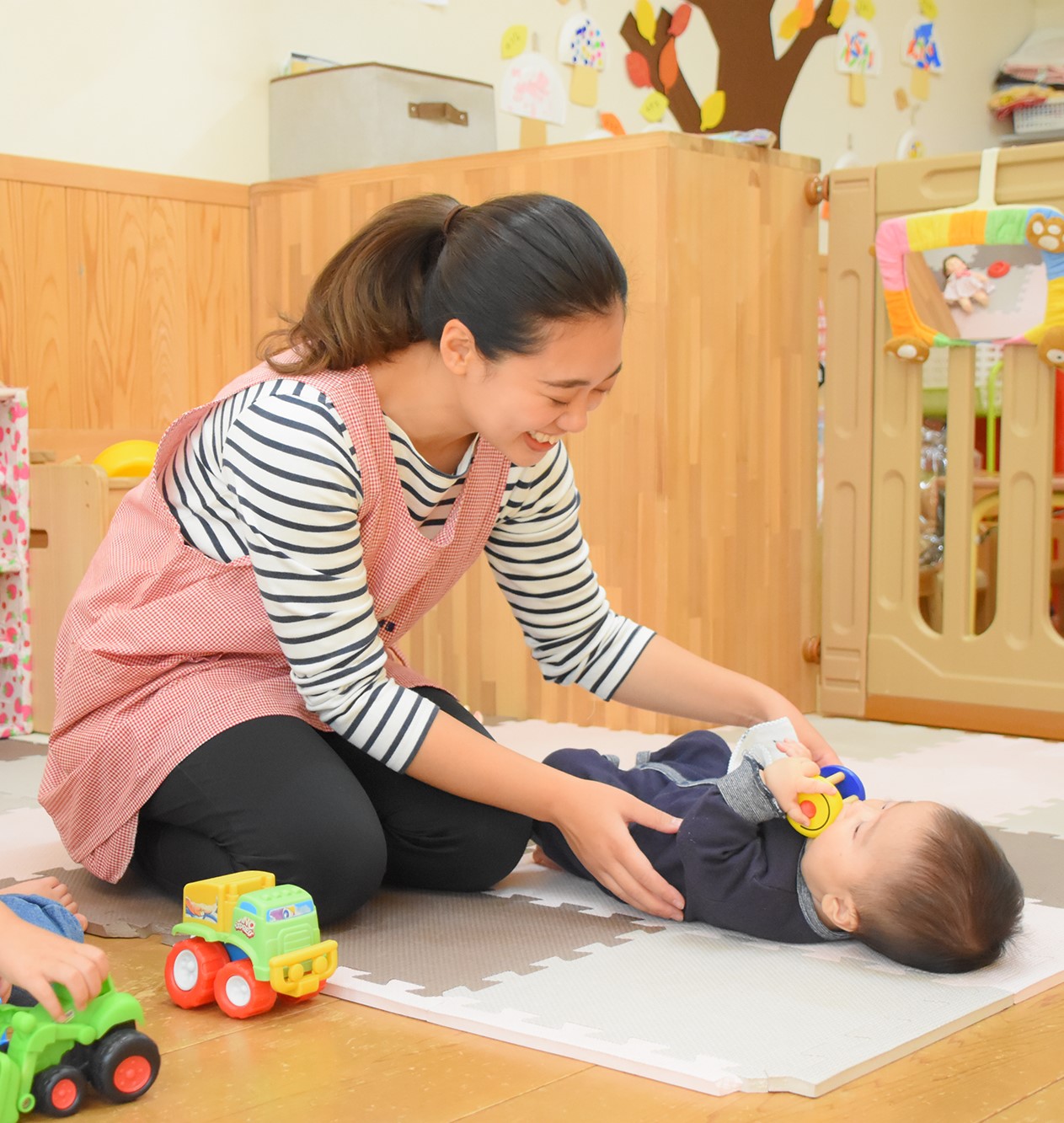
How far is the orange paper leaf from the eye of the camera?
3.38 meters

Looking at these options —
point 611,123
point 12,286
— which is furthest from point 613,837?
point 611,123

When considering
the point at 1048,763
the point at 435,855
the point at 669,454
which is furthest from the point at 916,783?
the point at 435,855

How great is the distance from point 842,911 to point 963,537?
4.24ft

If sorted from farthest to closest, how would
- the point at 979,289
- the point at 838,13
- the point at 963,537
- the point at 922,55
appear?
the point at 922,55
the point at 838,13
the point at 963,537
the point at 979,289

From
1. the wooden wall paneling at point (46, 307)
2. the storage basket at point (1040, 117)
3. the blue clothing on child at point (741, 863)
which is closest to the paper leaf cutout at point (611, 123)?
the wooden wall paneling at point (46, 307)

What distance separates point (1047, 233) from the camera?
7.12 ft

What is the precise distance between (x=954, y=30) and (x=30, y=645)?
3199 mm

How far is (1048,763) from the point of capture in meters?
2.10

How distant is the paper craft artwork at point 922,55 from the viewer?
13.3ft

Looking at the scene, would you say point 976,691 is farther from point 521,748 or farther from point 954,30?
point 954,30

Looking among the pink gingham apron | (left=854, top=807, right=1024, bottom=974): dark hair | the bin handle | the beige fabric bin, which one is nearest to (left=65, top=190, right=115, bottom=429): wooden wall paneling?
the beige fabric bin

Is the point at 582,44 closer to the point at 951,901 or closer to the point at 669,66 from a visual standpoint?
the point at 669,66

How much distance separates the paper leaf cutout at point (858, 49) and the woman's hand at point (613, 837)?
3.02 metres

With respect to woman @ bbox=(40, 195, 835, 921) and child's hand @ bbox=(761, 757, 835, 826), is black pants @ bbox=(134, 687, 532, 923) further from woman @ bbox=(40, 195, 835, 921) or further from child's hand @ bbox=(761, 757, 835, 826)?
child's hand @ bbox=(761, 757, 835, 826)
